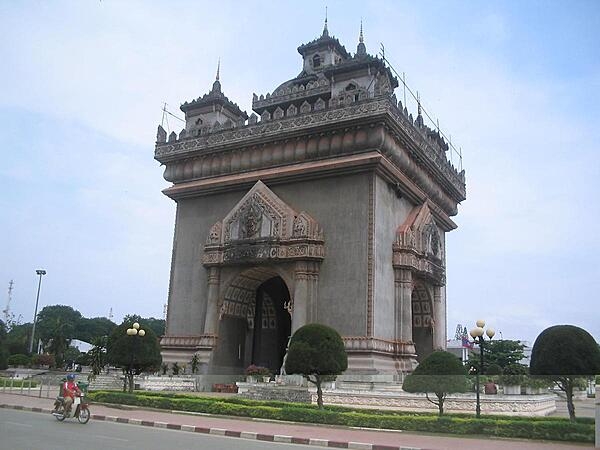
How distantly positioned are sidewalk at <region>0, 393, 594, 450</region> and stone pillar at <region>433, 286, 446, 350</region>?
14.8m

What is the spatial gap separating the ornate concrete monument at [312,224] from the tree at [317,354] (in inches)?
180

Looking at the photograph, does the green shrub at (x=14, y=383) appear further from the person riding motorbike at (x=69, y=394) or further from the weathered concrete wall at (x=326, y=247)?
the person riding motorbike at (x=69, y=394)

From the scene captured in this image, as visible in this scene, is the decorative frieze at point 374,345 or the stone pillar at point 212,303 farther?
the stone pillar at point 212,303

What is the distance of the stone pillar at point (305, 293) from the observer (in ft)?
80.5

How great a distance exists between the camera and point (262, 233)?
2630 centimetres

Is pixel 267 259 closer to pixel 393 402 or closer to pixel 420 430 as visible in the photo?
pixel 393 402

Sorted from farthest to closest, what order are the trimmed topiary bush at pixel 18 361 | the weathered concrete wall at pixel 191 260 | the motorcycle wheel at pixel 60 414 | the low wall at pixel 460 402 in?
the trimmed topiary bush at pixel 18 361 < the weathered concrete wall at pixel 191 260 < the low wall at pixel 460 402 < the motorcycle wheel at pixel 60 414

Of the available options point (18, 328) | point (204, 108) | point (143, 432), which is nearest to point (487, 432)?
point (143, 432)

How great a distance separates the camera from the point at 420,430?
1495 cm

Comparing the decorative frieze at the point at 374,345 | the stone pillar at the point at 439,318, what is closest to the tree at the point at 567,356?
the decorative frieze at the point at 374,345

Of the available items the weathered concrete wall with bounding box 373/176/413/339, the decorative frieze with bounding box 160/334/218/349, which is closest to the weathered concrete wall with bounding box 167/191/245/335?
the decorative frieze with bounding box 160/334/218/349

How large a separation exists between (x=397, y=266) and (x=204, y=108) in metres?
13.6

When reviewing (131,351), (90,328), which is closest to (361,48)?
(131,351)

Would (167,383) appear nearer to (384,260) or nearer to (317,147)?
(384,260)
